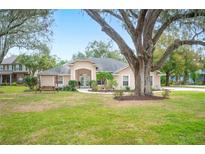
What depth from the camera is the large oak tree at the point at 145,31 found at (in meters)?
6.21

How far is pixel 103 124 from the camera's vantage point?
14.2 feet

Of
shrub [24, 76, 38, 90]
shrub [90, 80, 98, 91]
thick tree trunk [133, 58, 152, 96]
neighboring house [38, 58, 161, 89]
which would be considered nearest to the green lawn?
thick tree trunk [133, 58, 152, 96]

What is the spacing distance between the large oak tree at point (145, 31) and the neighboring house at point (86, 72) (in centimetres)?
545

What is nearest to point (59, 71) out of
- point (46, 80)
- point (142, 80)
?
point (46, 80)

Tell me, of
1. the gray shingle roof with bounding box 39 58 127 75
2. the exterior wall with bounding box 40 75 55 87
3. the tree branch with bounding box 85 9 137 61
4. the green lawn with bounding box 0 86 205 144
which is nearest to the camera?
the green lawn with bounding box 0 86 205 144

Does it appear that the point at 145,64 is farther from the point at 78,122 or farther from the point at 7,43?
the point at 7,43

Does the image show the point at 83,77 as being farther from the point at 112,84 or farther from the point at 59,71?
the point at 112,84

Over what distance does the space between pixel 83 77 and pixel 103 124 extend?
9.46 metres

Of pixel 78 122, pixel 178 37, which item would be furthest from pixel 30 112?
pixel 178 37

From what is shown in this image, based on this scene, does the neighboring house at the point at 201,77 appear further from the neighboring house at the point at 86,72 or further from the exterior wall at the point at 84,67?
the exterior wall at the point at 84,67

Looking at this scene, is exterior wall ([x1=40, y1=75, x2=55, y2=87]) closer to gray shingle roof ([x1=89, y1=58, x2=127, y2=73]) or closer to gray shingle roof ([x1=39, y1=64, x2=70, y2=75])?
gray shingle roof ([x1=39, y1=64, x2=70, y2=75])

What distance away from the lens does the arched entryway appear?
13492mm
